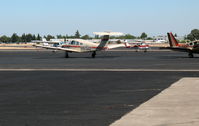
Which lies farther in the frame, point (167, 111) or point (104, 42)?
point (104, 42)

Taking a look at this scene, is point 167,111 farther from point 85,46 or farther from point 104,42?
point 85,46

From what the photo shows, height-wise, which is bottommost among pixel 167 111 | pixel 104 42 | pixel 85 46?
pixel 85 46

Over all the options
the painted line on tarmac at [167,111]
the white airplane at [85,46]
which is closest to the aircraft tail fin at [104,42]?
the white airplane at [85,46]

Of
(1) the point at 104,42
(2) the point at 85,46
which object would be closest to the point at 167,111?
(1) the point at 104,42

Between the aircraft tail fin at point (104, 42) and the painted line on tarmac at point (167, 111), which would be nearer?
the painted line on tarmac at point (167, 111)

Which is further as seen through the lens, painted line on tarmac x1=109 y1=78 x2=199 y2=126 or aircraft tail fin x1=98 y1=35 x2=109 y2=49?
aircraft tail fin x1=98 y1=35 x2=109 y2=49

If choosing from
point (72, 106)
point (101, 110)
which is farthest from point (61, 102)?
point (101, 110)

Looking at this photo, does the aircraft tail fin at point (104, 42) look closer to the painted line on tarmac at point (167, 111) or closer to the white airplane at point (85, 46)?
the white airplane at point (85, 46)

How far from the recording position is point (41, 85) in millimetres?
18453

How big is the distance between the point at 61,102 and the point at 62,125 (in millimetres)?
3913

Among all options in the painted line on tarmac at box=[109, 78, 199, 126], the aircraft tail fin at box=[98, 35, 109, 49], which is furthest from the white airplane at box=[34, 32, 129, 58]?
the painted line on tarmac at box=[109, 78, 199, 126]

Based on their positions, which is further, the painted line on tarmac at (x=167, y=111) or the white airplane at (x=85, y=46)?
the white airplane at (x=85, y=46)

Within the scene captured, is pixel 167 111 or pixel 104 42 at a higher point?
pixel 104 42

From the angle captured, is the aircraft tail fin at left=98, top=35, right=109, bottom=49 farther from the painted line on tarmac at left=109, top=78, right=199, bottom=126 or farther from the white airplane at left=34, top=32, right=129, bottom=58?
the painted line on tarmac at left=109, top=78, right=199, bottom=126
